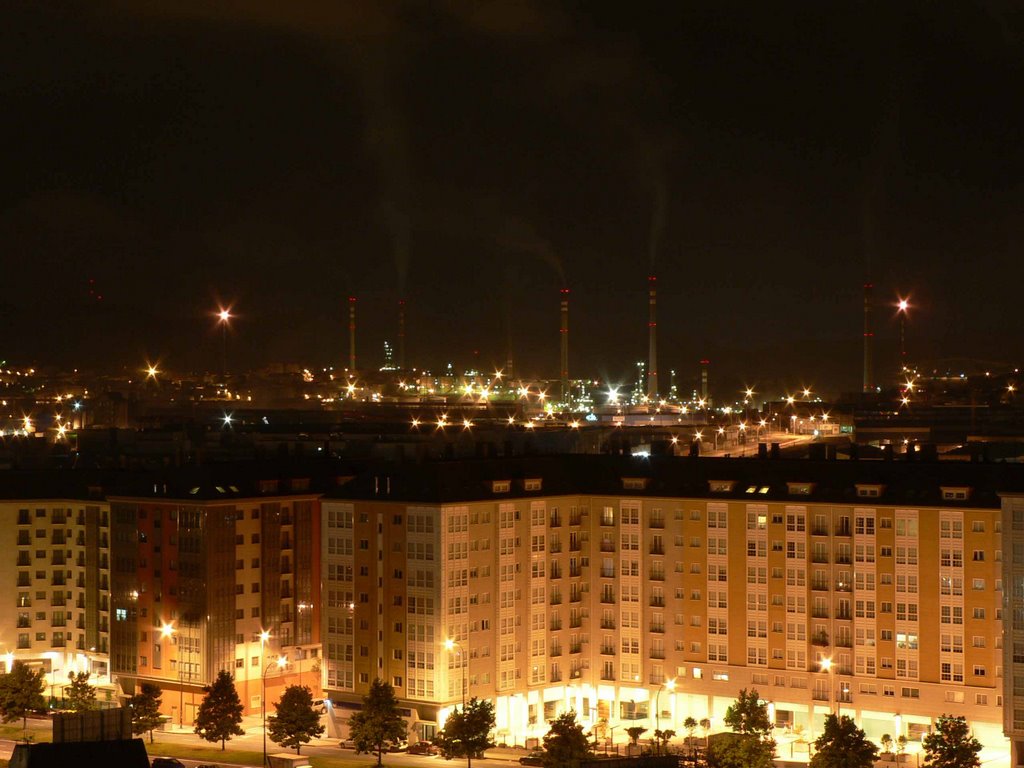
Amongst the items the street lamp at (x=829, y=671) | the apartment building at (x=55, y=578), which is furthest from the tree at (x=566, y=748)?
the apartment building at (x=55, y=578)

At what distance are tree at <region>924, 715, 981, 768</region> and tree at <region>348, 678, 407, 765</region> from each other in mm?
10167

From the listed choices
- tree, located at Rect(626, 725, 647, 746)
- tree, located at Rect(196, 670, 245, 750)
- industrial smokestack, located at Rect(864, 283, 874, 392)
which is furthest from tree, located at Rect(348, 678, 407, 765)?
industrial smokestack, located at Rect(864, 283, 874, 392)

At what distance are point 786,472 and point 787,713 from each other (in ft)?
16.6

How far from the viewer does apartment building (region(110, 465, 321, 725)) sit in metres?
35.3

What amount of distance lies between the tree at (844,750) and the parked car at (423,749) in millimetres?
7833

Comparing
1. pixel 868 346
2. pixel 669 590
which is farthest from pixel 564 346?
pixel 669 590

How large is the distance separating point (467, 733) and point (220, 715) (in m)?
5.23

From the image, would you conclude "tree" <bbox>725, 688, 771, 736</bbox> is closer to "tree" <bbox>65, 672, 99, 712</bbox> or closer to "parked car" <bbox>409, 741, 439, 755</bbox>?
"parked car" <bbox>409, 741, 439, 755</bbox>

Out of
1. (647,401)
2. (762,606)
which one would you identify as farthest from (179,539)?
(647,401)

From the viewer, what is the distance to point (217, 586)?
3531 centimetres

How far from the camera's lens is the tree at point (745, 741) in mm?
29172

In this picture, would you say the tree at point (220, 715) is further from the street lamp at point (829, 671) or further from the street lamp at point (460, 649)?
the street lamp at point (829, 671)

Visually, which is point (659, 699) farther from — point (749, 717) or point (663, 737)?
point (749, 717)

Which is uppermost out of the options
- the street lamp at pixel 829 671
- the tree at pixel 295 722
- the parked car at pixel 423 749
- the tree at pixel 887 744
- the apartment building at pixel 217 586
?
the apartment building at pixel 217 586
